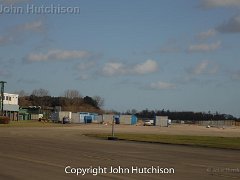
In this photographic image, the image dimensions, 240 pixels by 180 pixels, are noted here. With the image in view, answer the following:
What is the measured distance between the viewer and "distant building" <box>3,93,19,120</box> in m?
128

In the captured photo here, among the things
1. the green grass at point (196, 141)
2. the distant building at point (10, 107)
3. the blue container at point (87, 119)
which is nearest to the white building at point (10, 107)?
the distant building at point (10, 107)

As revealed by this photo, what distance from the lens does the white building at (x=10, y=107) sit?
128413 millimetres

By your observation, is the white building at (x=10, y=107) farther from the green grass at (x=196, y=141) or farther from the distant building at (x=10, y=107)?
the green grass at (x=196, y=141)

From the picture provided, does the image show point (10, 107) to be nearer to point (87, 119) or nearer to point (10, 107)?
point (10, 107)

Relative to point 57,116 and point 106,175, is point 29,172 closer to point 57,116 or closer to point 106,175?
point 106,175

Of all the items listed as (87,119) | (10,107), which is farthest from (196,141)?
(10,107)

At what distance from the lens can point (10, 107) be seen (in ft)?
427

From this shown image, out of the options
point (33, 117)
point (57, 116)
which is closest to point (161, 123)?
point (57, 116)

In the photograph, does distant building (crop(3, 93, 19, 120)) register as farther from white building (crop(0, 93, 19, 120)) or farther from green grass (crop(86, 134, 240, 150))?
green grass (crop(86, 134, 240, 150))

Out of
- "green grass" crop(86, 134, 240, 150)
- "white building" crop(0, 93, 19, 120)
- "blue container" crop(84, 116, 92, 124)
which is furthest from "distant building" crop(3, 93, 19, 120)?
"green grass" crop(86, 134, 240, 150)

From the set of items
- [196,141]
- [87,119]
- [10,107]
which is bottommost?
[196,141]

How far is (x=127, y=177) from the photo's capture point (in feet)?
47.8

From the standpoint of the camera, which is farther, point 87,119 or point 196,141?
point 87,119

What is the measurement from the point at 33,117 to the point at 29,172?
13894 centimetres
